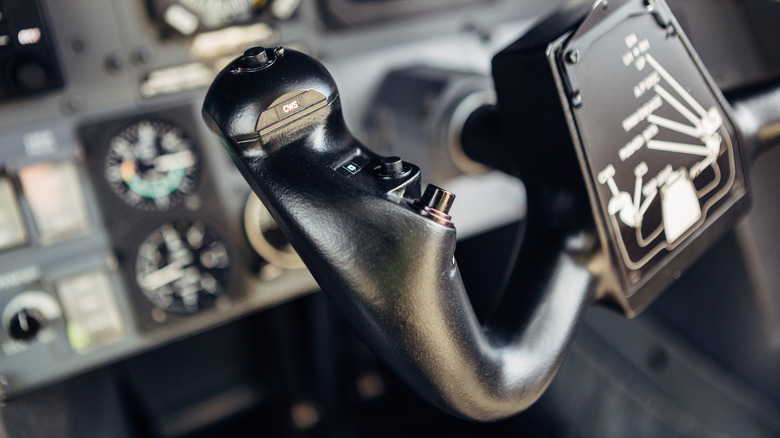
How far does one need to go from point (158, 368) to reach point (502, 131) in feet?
3.67

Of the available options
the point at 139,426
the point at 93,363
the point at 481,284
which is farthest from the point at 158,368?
the point at 481,284

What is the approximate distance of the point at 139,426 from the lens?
1.45 m

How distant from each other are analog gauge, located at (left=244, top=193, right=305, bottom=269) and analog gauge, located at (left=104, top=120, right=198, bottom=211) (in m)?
0.10

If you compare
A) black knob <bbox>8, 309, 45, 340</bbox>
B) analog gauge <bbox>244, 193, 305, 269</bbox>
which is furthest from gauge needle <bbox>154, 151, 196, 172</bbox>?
black knob <bbox>8, 309, 45, 340</bbox>

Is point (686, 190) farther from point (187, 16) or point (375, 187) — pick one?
point (187, 16)

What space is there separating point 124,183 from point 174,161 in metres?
0.08

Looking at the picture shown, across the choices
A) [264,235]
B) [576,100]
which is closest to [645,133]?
[576,100]

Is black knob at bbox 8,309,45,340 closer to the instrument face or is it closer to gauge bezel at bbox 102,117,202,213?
gauge bezel at bbox 102,117,202,213

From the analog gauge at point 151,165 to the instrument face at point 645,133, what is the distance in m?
0.66

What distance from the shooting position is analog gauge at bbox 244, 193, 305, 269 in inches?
41.0

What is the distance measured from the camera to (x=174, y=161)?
999 mm

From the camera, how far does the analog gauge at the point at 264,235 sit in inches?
41.0

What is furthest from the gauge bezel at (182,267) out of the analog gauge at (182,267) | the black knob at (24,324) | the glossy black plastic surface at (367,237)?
the glossy black plastic surface at (367,237)

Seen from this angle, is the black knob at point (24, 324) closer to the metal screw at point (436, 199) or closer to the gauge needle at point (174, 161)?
the gauge needle at point (174, 161)
